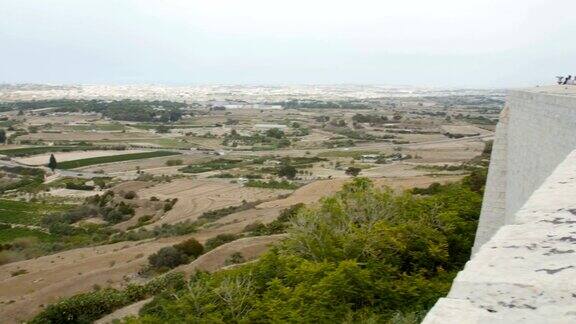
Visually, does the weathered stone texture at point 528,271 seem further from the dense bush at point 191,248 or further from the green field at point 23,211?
the green field at point 23,211

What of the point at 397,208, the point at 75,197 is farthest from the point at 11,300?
the point at 75,197

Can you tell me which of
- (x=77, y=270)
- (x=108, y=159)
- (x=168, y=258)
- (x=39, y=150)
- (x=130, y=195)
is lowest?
(x=108, y=159)

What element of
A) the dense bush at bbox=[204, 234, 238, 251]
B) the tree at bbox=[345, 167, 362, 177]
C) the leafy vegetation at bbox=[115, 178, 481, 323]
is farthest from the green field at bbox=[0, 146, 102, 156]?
the leafy vegetation at bbox=[115, 178, 481, 323]

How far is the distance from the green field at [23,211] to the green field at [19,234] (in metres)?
2.42

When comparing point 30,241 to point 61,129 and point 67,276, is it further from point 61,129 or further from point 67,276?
point 61,129

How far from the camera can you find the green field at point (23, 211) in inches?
1672

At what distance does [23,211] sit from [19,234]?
853cm

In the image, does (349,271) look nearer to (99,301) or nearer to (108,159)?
(99,301)

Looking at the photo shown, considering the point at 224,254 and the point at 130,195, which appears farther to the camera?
the point at 130,195

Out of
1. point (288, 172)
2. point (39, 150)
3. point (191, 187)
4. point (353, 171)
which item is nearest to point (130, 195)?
point (191, 187)

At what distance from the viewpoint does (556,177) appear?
5035 mm

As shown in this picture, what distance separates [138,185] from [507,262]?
183 ft

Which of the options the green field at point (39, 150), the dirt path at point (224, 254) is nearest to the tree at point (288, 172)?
the dirt path at point (224, 254)

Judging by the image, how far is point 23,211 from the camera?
150 feet
